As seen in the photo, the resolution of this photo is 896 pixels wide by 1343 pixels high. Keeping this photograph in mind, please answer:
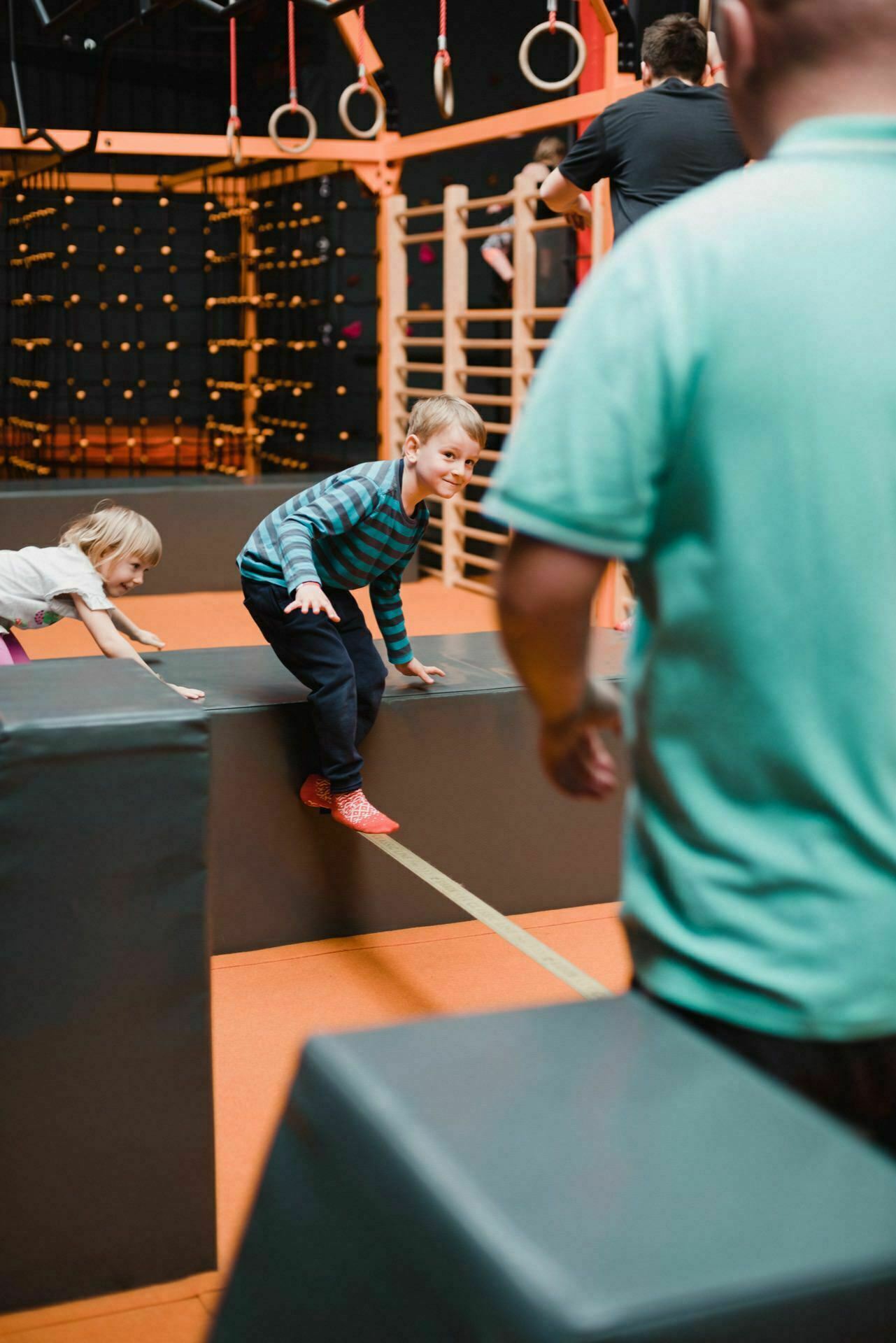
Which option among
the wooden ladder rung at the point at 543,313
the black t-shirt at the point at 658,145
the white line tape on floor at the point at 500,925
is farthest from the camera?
the wooden ladder rung at the point at 543,313

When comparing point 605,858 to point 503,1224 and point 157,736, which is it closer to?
point 157,736

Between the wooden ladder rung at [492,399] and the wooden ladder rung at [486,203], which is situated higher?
the wooden ladder rung at [486,203]

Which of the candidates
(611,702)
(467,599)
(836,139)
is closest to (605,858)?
(611,702)

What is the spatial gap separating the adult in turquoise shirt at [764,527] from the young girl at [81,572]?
2207 mm

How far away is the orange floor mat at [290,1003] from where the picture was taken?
1758 millimetres

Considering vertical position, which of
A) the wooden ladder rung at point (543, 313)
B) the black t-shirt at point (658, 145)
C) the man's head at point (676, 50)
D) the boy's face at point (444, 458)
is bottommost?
the boy's face at point (444, 458)

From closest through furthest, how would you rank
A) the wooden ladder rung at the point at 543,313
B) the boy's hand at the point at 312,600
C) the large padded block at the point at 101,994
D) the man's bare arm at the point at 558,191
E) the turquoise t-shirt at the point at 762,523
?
the turquoise t-shirt at the point at 762,523
the large padded block at the point at 101,994
the boy's hand at the point at 312,600
the man's bare arm at the point at 558,191
the wooden ladder rung at the point at 543,313

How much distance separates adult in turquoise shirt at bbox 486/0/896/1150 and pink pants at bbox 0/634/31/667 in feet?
7.57

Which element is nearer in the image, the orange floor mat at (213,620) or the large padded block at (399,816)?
the large padded block at (399,816)

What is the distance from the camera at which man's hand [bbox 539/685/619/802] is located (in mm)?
953

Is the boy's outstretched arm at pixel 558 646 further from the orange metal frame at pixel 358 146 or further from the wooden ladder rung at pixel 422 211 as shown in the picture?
the wooden ladder rung at pixel 422 211

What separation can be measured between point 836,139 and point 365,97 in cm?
916

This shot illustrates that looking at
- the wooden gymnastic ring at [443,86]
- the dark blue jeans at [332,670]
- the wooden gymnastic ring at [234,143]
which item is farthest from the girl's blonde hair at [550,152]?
the dark blue jeans at [332,670]

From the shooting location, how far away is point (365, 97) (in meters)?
9.32
